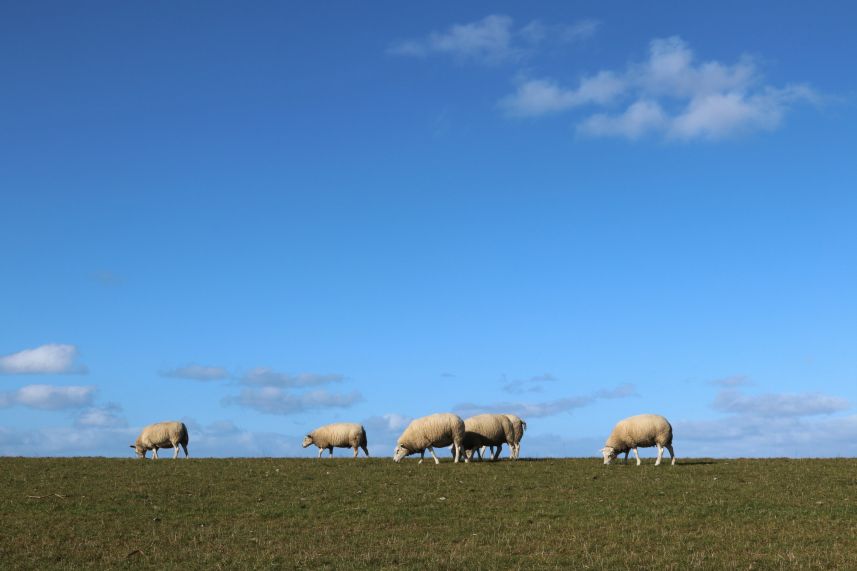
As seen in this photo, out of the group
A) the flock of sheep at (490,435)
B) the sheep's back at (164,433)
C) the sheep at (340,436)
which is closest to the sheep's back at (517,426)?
the flock of sheep at (490,435)

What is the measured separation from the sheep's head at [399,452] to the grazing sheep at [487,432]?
2832 mm

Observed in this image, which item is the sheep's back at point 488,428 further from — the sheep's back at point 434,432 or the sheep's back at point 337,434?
the sheep's back at point 337,434

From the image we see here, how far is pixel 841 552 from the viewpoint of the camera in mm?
22328

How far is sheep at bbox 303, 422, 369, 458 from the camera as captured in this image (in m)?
52.1

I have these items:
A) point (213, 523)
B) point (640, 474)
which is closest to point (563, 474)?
point (640, 474)

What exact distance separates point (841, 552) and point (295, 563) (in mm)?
13893

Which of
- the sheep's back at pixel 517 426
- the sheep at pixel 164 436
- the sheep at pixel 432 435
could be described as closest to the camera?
the sheep at pixel 432 435

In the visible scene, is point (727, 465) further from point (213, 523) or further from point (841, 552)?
point (213, 523)

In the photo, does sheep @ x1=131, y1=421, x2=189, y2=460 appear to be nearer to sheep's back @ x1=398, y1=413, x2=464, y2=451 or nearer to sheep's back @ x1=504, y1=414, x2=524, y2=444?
sheep's back @ x1=398, y1=413, x2=464, y2=451

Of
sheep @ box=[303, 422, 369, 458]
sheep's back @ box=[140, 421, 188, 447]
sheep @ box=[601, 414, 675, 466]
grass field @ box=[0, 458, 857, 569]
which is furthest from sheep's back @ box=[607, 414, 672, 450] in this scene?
sheep's back @ box=[140, 421, 188, 447]

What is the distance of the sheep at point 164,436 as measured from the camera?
54562 mm

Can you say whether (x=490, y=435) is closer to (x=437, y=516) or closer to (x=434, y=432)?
(x=434, y=432)

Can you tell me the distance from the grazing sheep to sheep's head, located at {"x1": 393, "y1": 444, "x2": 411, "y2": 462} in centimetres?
283

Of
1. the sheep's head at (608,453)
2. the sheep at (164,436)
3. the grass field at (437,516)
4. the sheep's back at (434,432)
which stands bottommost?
the grass field at (437,516)
